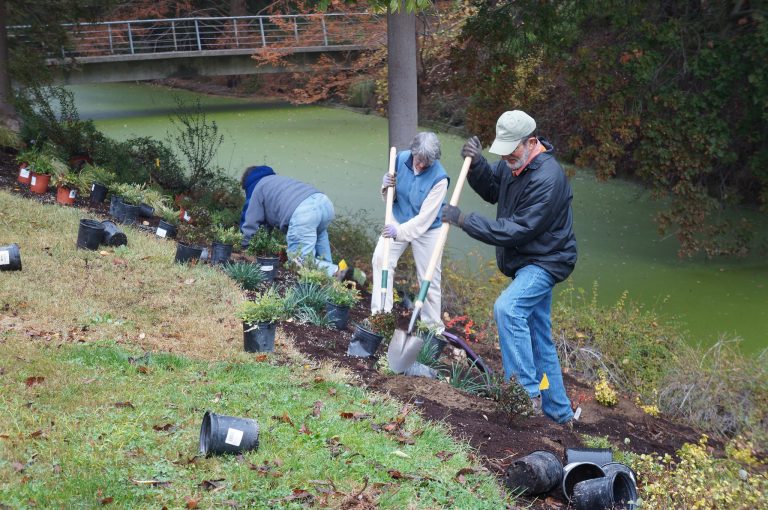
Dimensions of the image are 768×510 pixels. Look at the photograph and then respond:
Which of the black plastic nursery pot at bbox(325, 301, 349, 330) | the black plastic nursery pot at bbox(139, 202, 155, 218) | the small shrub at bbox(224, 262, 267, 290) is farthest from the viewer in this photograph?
the black plastic nursery pot at bbox(139, 202, 155, 218)

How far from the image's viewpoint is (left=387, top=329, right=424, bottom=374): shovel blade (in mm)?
6008

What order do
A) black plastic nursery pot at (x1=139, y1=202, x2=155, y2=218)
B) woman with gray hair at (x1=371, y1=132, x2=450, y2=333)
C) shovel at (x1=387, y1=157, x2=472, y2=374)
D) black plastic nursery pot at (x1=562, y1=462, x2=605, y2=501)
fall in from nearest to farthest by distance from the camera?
1. black plastic nursery pot at (x1=562, y1=462, x2=605, y2=501)
2. shovel at (x1=387, y1=157, x2=472, y2=374)
3. woman with gray hair at (x1=371, y1=132, x2=450, y2=333)
4. black plastic nursery pot at (x1=139, y1=202, x2=155, y2=218)

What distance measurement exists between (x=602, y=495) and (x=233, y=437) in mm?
1915

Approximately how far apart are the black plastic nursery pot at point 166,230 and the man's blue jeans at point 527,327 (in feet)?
15.5

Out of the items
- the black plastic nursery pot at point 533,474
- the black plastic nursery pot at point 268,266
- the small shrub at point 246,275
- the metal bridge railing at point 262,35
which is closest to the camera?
the black plastic nursery pot at point 533,474

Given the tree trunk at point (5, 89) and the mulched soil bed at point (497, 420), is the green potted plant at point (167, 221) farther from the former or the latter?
the tree trunk at point (5, 89)

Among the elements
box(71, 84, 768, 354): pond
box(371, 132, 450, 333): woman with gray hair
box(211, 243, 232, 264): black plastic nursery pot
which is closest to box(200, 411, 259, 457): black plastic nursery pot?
box(371, 132, 450, 333): woman with gray hair

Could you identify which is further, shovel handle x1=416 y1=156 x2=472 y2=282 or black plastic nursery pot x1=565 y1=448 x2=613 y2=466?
shovel handle x1=416 y1=156 x2=472 y2=282

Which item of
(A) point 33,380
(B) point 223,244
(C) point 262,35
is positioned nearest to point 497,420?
(A) point 33,380

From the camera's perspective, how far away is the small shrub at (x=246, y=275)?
7926 millimetres

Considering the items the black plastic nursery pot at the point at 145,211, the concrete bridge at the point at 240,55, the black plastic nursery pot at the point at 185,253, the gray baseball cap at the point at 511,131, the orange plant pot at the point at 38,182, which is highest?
the concrete bridge at the point at 240,55

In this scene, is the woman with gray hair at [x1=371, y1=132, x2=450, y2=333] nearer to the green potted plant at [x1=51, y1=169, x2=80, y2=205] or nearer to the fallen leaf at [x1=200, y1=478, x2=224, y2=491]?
the fallen leaf at [x1=200, y1=478, x2=224, y2=491]

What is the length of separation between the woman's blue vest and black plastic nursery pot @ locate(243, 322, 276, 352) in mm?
2122

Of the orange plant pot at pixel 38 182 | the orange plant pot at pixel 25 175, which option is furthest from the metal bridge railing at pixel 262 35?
the orange plant pot at pixel 38 182
